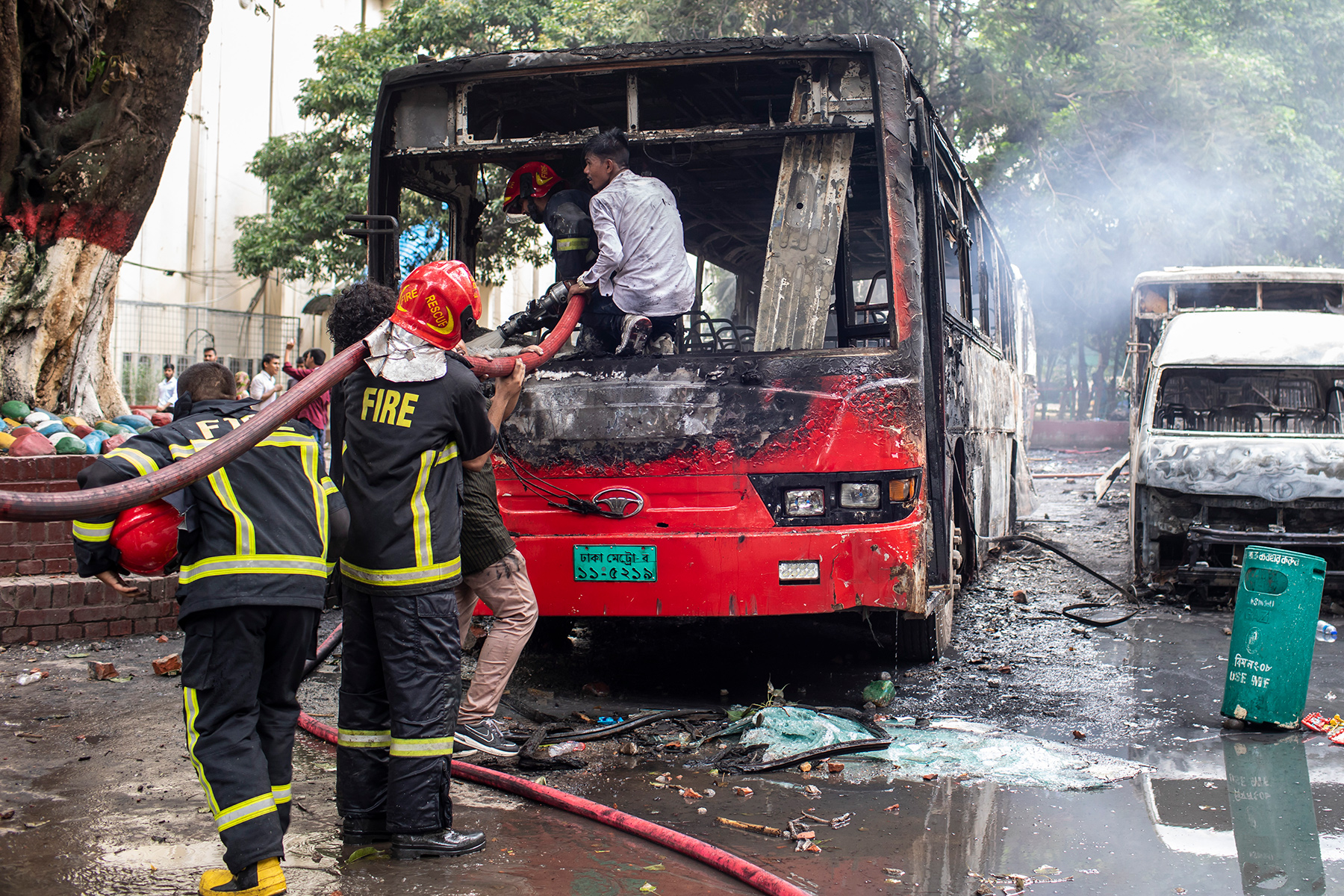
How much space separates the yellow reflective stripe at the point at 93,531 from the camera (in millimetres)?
2961

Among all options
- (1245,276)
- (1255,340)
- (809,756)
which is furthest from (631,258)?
(1245,276)

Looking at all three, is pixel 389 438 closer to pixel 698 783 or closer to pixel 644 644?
pixel 698 783

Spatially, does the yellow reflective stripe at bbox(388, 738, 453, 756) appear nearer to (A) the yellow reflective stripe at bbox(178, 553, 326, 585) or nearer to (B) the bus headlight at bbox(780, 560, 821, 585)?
(A) the yellow reflective stripe at bbox(178, 553, 326, 585)

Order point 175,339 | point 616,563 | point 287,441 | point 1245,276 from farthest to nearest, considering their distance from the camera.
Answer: point 175,339
point 1245,276
point 616,563
point 287,441

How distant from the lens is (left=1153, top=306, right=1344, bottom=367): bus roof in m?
8.29

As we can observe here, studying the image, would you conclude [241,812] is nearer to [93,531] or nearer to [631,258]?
[93,531]

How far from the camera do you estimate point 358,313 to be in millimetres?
3746

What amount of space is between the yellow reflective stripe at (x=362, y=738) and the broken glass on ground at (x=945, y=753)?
4.99 ft

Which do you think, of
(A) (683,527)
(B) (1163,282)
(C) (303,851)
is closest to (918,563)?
(A) (683,527)

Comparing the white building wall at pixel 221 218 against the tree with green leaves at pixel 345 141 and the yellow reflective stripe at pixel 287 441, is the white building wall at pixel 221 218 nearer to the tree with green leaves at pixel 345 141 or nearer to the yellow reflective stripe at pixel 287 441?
the tree with green leaves at pixel 345 141

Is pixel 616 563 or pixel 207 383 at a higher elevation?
pixel 207 383

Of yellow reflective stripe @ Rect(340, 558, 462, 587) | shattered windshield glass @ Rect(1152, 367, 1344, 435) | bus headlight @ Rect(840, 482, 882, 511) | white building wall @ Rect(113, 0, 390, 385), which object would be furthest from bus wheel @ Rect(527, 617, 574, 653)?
white building wall @ Rect(113, 0, 390, 385)

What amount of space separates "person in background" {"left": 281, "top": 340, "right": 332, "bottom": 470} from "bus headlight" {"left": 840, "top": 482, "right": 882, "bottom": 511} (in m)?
2.15

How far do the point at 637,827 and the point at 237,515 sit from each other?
5.00ft
